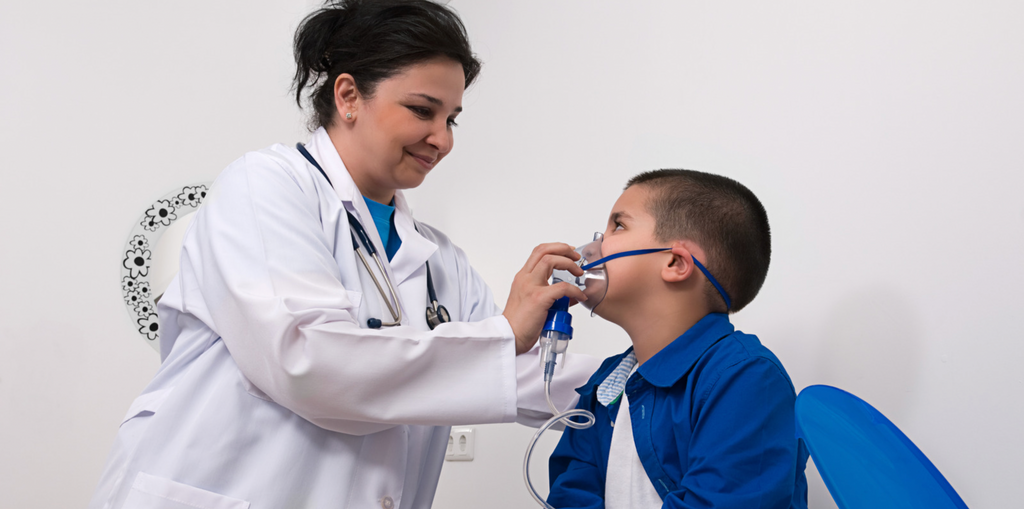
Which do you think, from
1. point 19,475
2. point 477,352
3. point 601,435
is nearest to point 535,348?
point 601,435

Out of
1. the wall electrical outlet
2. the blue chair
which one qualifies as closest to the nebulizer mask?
the blue chair

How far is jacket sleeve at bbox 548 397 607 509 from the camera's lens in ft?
3.54

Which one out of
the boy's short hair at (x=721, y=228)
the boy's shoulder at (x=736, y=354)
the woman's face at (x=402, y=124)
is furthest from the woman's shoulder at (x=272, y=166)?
the boy's shoulder at (x=736, y=354)

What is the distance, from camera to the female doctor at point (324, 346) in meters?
0.96

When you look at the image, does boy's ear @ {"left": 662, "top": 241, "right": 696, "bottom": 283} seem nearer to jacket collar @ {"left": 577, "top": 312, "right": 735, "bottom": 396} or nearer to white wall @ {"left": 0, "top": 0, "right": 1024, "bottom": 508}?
jacket collar @ {"left": 577, "top": 312, "right": 735, "bottom": 396}

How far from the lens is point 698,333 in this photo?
3.44 ft

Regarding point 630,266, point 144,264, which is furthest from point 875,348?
point 144,264

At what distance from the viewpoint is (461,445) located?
7.16ft

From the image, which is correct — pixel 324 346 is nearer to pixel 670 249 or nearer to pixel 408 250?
pixel 408 250

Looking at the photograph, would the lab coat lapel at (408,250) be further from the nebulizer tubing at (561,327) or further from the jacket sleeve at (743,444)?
the jacket sleeve at (743,444)

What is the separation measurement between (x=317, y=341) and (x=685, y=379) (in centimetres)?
56

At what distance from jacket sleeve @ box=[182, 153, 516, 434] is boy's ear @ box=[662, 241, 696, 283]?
0.30 m

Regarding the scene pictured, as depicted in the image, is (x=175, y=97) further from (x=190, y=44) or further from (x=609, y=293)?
(x=609, y=293)

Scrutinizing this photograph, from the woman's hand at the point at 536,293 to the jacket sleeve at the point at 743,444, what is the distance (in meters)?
0.26
